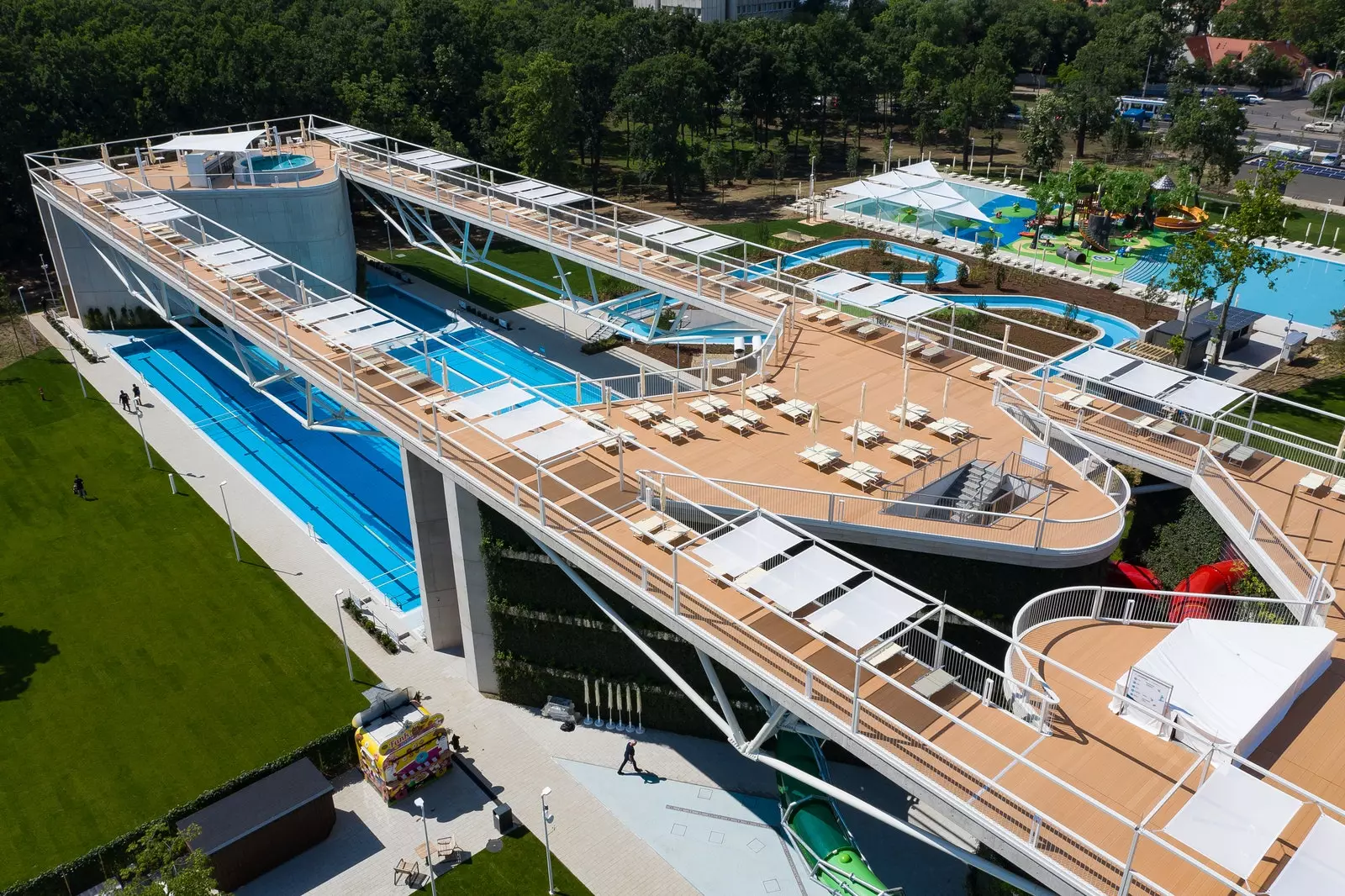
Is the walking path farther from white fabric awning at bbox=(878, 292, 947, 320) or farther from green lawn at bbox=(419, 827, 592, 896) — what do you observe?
white fabric awning at bbox=(878, 292, 947, 320)

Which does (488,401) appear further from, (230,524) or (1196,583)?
(1196,583)

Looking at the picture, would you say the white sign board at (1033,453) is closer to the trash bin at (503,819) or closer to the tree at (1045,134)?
the trash bin at (503,819)

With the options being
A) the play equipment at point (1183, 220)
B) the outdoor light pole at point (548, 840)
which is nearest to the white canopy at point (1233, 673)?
the outdoor light pole at point (548, 840)

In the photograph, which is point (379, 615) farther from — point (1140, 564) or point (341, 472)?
point (1140, 564)

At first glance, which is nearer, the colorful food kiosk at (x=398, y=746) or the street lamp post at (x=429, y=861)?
the street lamp post at (x=429, y=861)

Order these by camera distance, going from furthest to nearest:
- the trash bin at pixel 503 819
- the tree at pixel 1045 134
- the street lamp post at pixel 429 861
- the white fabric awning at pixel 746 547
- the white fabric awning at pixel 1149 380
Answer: the tree at pixel 1045 134 < the white fabric awning at pixel 1149 380 < the trash bin at pixel 503 819 < the street lamp post at pixel 429 861 < the white fabric awning at pixel 746 547

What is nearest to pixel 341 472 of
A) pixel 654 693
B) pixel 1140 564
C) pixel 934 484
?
pixel 654 693
